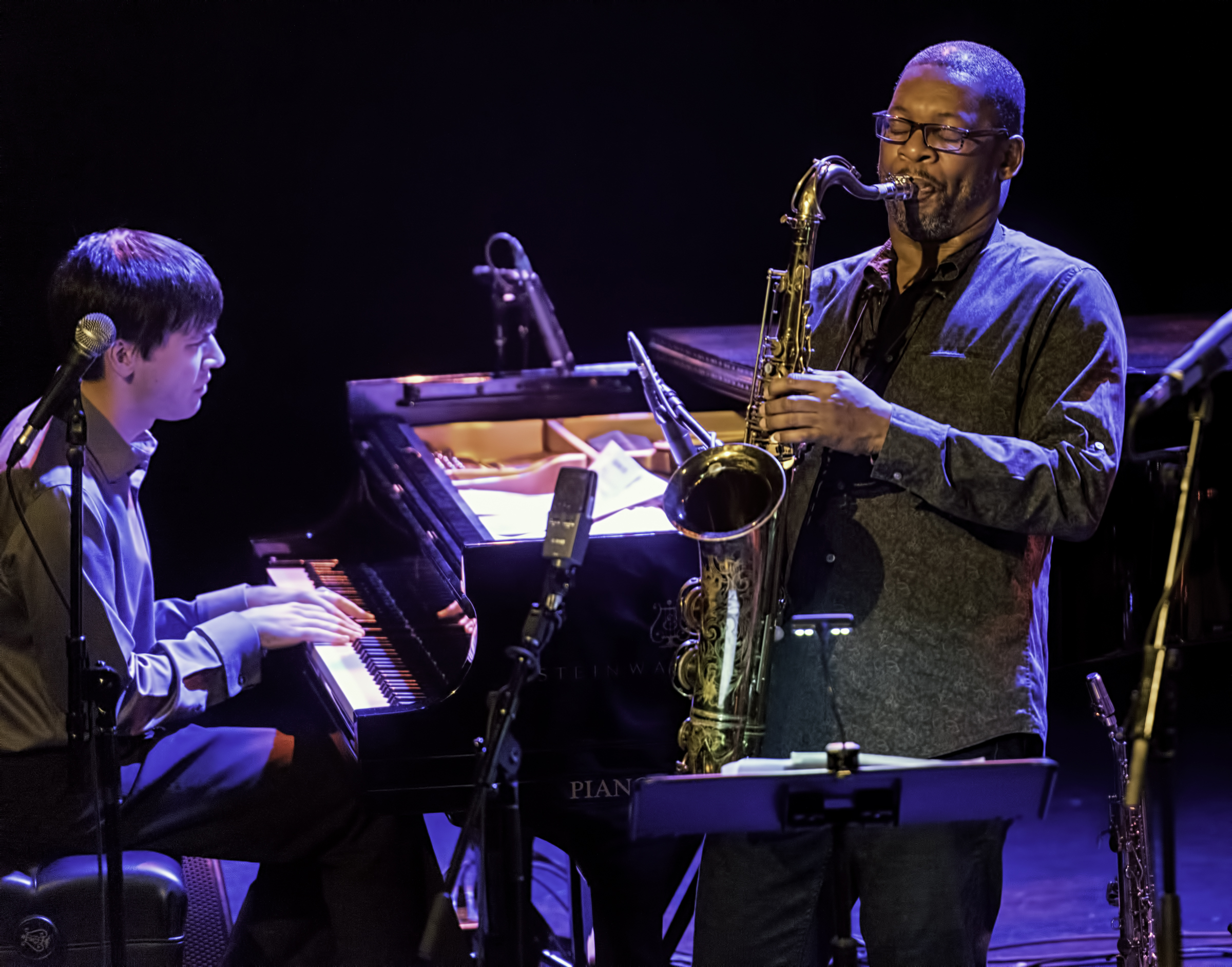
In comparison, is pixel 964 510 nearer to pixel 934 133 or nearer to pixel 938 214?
pixel 938 214

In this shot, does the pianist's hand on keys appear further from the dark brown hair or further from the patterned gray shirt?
the patterned gray shirt

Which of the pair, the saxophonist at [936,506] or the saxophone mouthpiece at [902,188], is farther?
the saxophone mouthpiece at [902,188]

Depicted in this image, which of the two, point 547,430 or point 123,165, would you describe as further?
point 123,165

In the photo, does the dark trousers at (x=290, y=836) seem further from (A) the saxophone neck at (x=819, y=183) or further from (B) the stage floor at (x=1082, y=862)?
(A) the saxophone neck at (x=819, y=183)

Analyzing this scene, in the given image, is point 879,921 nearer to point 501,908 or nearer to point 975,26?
point 501,908

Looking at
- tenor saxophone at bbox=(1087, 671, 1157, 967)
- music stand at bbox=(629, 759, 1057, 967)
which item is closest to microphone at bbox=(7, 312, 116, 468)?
music stand at bbox=(629, 759, 1057, 967)

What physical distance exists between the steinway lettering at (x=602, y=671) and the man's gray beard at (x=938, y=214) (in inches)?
42.4

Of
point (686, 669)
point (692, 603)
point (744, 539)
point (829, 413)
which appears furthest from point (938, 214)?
point (686, 669)

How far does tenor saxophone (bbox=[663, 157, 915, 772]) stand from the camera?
2.58m

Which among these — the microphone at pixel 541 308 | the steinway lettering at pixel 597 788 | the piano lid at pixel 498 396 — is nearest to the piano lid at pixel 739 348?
the piano lid at pixel 498 396

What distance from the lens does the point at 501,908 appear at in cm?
292

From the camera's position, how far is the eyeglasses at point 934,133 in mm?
2531

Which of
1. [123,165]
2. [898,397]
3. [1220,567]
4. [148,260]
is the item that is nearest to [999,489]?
[898,397]

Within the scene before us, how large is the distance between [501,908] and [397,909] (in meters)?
0.43
